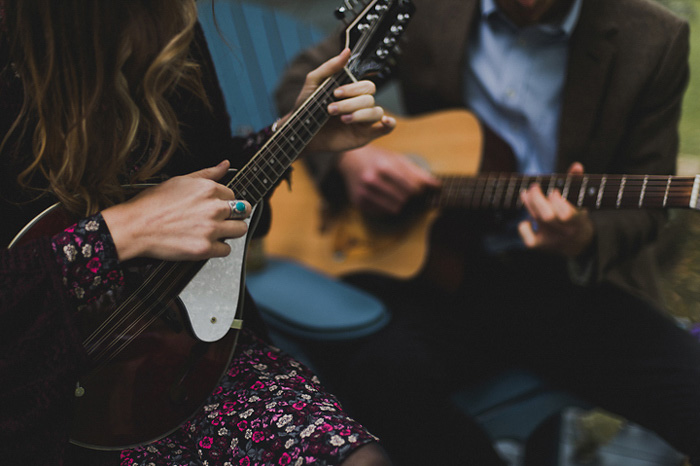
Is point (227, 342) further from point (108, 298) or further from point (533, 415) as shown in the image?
point (533, 415)

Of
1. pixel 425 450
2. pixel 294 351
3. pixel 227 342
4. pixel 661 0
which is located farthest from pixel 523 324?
pixel 661 0

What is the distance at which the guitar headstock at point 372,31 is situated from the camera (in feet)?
2.68

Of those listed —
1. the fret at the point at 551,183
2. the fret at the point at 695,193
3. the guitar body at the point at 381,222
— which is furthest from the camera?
the guitar body at the point at 381,222

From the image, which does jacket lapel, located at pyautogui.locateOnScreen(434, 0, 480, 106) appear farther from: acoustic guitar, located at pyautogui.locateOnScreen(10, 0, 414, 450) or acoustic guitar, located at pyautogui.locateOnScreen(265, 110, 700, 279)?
acoustic guitar, located at pyautogui.locateOnScreen(10, 0, 414, 450)

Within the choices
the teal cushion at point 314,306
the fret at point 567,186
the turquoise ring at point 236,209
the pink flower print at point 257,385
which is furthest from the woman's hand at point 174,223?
the fret at point 567,186

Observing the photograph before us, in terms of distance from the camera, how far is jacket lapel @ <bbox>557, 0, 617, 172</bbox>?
121 centimetres

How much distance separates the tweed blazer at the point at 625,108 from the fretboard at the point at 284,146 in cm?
64

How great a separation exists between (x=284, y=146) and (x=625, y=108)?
0.78 m

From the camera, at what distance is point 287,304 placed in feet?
4.25

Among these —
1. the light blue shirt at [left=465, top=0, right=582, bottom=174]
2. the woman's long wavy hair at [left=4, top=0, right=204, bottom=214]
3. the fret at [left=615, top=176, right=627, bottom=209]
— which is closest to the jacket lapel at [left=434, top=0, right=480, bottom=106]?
the light blue shirt at [left=465, top=0, right=582, bottom=174]

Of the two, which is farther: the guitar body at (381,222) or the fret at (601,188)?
the guitar body at (381,222)

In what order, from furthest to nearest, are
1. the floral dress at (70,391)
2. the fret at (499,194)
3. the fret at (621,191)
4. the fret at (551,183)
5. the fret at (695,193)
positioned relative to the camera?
the fret at (499,194), the fret at (551,183), the fret at (621,191), the fret at (695,193), the floral dress at (70,391)

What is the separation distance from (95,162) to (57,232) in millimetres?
96

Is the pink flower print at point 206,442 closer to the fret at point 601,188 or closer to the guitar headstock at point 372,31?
the guitar headstock at point 372,31
